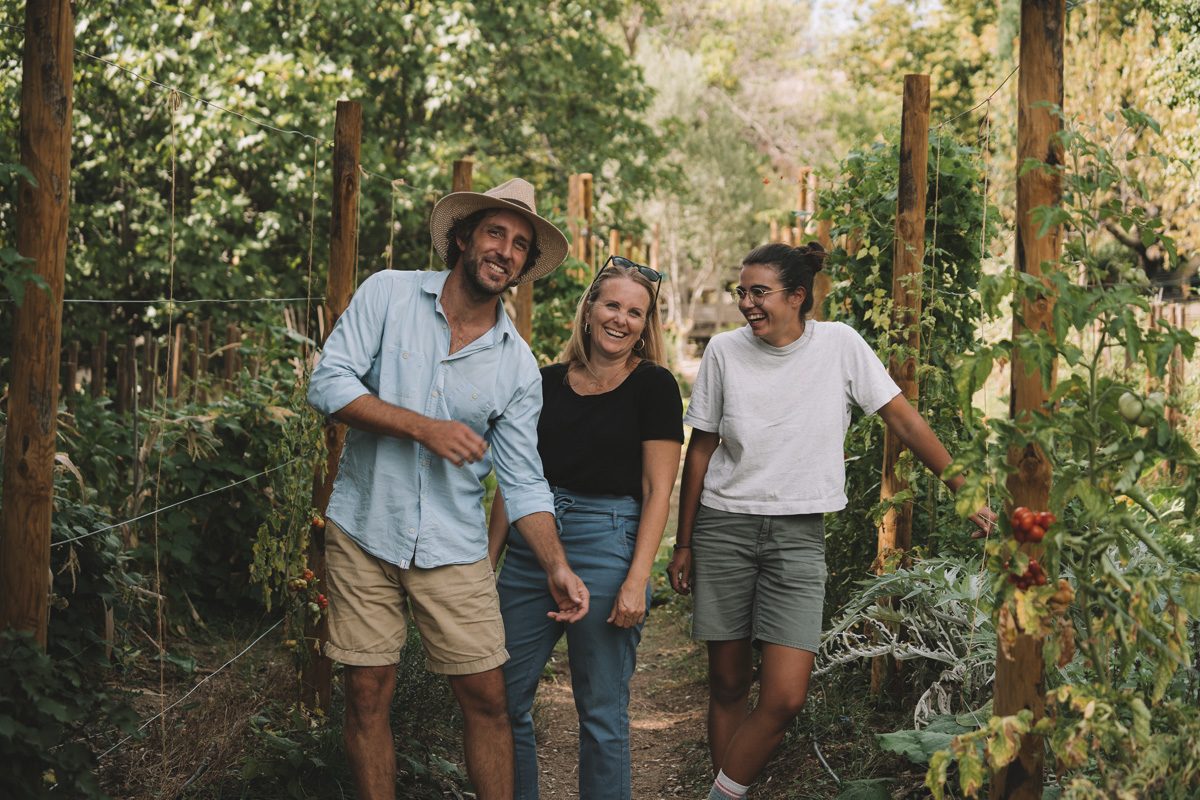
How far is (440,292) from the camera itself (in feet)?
10.3

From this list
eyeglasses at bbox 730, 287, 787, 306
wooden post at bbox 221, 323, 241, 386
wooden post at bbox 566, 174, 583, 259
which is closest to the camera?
eyeglasses at bbox 730, 287, 787, 306

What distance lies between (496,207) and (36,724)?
1.72 meters

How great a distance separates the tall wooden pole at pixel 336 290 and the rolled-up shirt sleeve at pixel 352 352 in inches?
35.6

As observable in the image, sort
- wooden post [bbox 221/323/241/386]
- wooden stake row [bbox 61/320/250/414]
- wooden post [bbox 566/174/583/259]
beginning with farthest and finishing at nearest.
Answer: wooden post [bbox 566/174/583/259] → wooden post [bbox 221/323/241/386] → wooden stake row [bbox 61/320/250/414]

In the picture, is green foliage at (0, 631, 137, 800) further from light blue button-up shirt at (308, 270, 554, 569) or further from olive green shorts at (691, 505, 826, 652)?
olive green shorts at (691, 505, 826, 652)

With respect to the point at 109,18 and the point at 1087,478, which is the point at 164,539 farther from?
the point at 109,18

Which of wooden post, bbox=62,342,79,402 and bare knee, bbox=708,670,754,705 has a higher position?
wooden post, bbox=62,342,79,402

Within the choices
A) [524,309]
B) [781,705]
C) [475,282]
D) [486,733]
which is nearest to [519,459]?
[475,282]

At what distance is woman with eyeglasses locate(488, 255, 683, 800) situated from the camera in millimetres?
3236

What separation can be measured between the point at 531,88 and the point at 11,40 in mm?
6770

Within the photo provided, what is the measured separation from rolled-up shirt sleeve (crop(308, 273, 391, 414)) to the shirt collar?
0.35ft

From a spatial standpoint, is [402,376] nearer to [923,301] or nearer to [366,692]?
[366,692]

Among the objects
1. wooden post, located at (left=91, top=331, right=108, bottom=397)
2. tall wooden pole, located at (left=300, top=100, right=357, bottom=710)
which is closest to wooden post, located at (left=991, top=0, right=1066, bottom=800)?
tall wooden pole, located at (left=300, top=100, right=357, bottom=710)

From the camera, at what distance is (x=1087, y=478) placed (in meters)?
2.31
